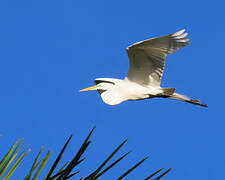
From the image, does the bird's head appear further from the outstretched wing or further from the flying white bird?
the outstretched wing

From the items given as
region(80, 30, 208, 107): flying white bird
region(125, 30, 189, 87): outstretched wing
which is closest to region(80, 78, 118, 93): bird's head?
region(80, 30, 208, 107): flying white bird

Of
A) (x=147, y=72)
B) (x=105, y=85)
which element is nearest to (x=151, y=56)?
(x=147, y=72)

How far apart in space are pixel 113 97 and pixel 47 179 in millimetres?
2448

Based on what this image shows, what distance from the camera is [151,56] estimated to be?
4766 millimetres

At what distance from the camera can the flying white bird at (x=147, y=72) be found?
4457 millimetres

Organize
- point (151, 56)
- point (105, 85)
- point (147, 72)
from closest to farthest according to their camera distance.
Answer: point (151, 56) → point (147, 72) → point (105, 85)

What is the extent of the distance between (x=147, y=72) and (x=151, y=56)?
0.29 meters

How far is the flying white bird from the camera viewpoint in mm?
4457

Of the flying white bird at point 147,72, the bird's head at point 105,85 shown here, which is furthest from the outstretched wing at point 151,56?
the bird's head at point 105,85

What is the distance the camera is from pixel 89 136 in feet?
5.17

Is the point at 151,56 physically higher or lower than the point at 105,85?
higher

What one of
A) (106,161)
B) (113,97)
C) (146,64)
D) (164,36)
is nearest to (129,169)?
(106,161)

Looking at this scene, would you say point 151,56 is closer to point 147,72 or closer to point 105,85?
point 147,72

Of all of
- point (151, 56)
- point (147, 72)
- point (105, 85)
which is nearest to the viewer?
point (151, 56)
